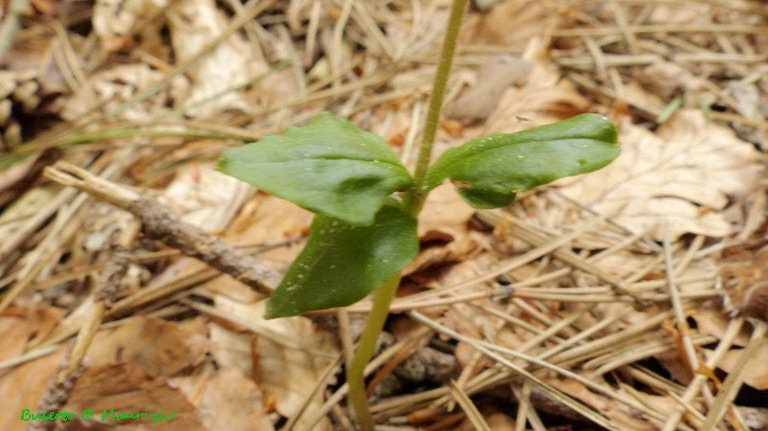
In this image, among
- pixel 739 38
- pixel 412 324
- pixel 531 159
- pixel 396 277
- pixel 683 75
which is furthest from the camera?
pixel 739 38

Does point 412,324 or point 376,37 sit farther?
point 376,37

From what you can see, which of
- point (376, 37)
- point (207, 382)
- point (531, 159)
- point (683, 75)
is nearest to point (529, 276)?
point (531, 159)

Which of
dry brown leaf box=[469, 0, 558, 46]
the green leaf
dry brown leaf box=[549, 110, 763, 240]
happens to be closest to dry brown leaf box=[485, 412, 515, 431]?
the green leaf

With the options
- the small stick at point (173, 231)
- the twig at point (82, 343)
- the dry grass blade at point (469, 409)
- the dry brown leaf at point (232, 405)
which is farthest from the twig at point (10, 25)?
the dry grass blade at point (469, 409)

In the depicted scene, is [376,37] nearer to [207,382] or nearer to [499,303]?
[499,303]

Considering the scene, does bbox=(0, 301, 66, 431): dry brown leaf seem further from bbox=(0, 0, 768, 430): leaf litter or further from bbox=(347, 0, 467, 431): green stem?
bbox=(347, 0, 467, 431): green stem

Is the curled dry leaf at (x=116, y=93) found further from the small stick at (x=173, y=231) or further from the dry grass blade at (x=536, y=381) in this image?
the dry grass blade at (x=536, y=381)

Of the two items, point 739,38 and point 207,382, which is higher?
point 739,38
